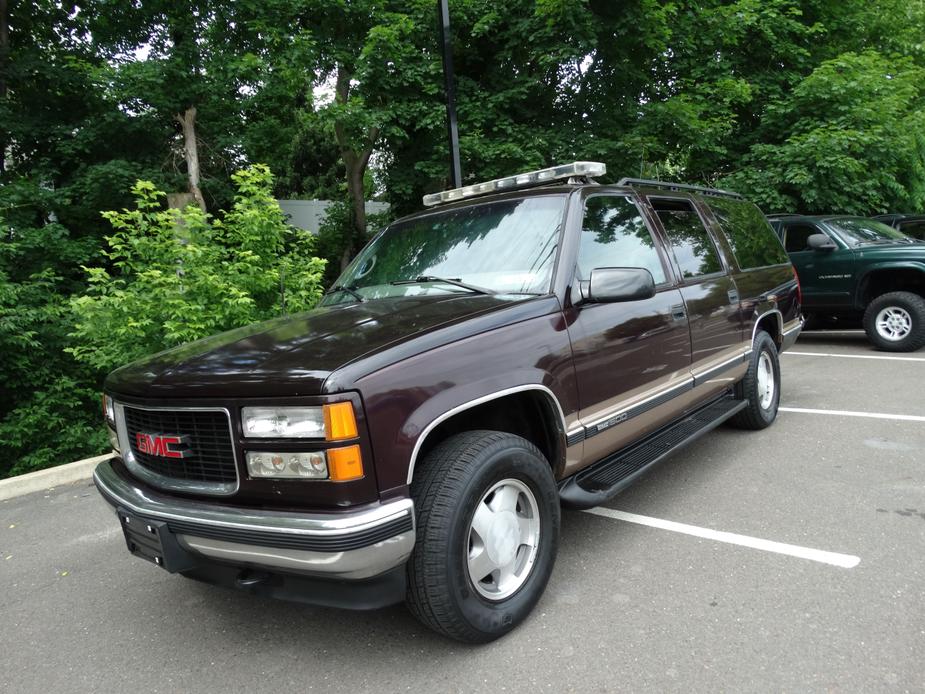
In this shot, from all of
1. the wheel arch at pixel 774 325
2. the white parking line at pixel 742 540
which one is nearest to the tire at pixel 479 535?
the white parking line at pixel 742 540

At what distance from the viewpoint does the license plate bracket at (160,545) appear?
238 centimetres

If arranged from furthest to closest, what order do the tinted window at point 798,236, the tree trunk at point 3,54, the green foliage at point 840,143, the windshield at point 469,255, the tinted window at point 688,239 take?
the green foliage at point 840,143 < the tree trunk at point 3,54 < the tinted window at point 798,236 < the tinted window at point 688,239 < the windshield at point 469,255

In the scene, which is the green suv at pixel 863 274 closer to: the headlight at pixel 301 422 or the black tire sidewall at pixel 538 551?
the black tire sidewall at pixel 538 551

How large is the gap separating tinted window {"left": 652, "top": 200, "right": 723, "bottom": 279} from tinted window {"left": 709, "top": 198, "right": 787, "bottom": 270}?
420mm

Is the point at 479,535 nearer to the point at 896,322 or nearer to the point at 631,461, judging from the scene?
the point at 631,461

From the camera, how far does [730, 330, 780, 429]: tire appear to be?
496 centimetres

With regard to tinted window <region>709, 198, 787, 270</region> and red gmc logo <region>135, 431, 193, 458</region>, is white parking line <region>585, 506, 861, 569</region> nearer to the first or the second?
tinted window <region>709, 198, 787, 270</region>

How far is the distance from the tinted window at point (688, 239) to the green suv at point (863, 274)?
16.5 ft

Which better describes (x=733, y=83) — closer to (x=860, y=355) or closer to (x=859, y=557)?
(x=860, y=355)

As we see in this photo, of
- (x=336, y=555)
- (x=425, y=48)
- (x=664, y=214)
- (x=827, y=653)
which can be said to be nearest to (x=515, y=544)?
(x=336, y=555)

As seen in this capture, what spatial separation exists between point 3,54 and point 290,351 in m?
11.6

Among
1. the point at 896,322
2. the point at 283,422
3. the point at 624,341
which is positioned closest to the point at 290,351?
the point at 283,422

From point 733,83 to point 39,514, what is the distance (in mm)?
11531

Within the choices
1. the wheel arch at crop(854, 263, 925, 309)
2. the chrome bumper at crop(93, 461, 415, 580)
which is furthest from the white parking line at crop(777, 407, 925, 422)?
the chrome bumper at crop(93, 461, 415, 580)
